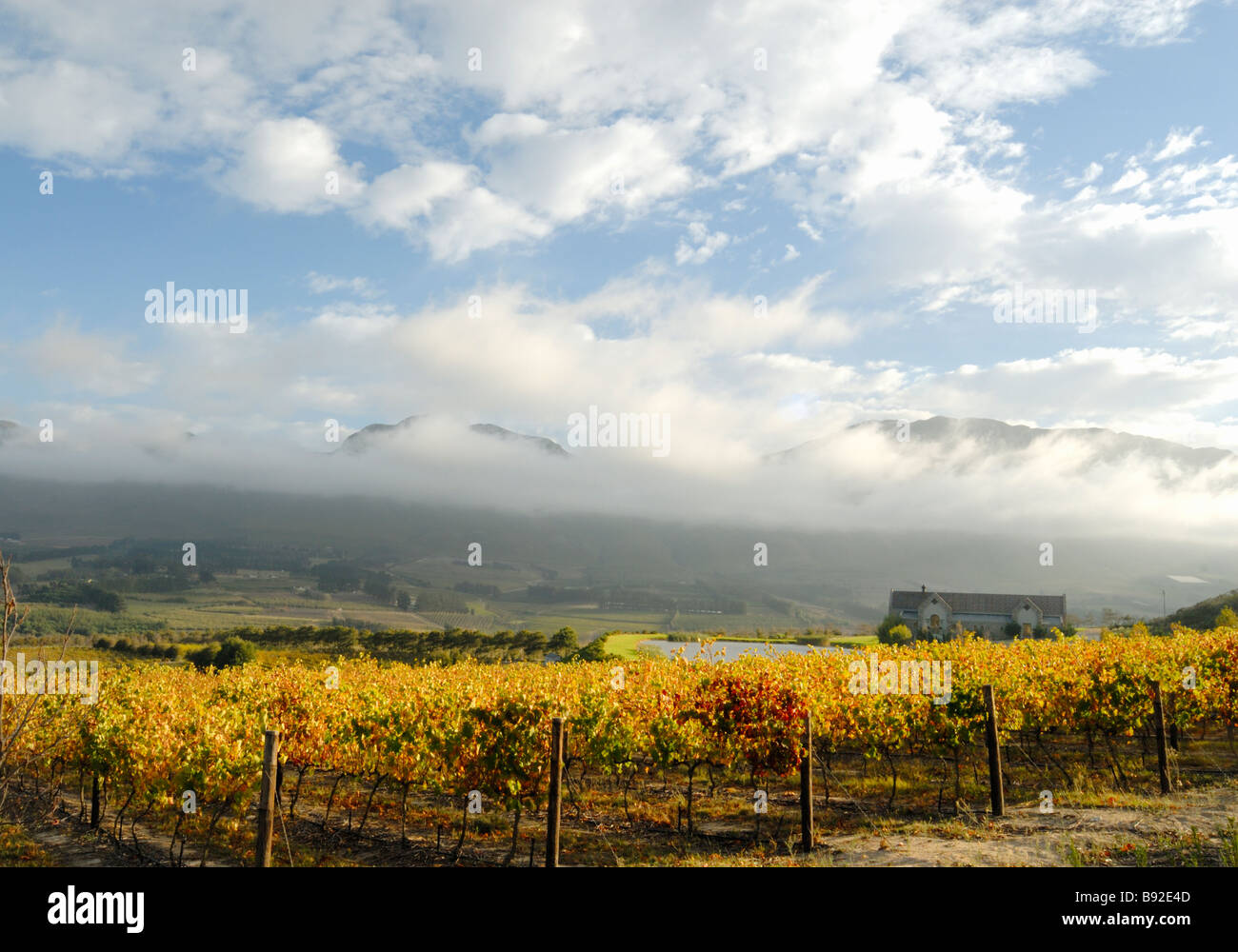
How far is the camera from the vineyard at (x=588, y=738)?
46.5ft

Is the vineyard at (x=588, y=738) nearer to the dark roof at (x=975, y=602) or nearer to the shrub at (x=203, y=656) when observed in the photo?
the shrub at (x=203, y=656)

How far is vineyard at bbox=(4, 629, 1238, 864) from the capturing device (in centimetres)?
1416

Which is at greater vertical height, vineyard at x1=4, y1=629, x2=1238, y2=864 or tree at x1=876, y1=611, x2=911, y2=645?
vineyard at x1=4, y1=629, x2=1238, y2=864

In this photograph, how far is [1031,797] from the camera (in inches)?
667

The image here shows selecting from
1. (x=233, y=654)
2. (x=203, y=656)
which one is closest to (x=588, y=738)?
(x=233, y=654)

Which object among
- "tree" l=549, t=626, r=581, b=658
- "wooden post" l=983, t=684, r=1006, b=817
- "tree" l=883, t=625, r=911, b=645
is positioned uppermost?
"wooden post" l=983, t=684, r=1006, b=817

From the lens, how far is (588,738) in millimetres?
15203

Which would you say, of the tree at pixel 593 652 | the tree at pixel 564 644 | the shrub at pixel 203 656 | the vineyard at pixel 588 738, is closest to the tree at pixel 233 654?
→ the shrub at pixel 203 656

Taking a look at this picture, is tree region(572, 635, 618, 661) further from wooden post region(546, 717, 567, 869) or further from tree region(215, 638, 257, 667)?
wooden post region(546, 717, 567, 869)

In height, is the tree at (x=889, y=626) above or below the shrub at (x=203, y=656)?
below

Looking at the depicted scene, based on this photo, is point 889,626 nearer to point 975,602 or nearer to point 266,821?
point 975,602

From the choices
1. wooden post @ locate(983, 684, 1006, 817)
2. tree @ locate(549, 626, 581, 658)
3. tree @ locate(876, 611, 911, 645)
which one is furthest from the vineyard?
tree @ locate(876, 611, 911, 645)
